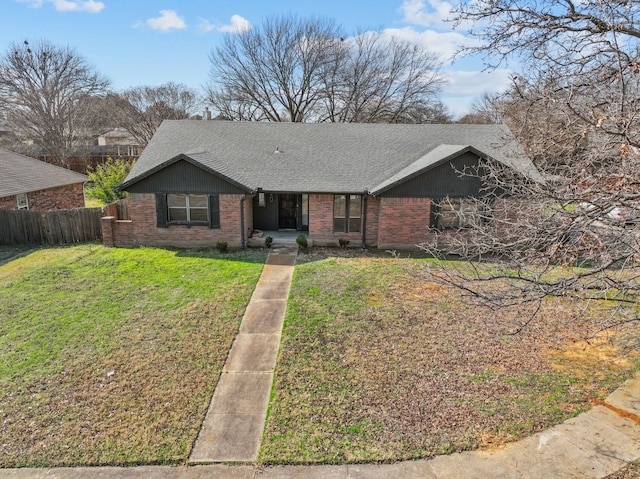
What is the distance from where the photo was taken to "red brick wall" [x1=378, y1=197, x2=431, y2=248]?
15039 millimetres

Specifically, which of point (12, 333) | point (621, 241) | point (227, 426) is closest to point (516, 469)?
point (621, 241)

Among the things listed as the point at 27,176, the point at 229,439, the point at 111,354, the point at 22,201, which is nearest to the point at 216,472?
the point at 229,439

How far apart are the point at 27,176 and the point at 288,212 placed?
12967 millimetres

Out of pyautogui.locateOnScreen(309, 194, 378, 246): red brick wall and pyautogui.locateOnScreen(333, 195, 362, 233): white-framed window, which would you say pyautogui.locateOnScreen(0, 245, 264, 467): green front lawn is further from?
pyautogui.locateOnScreen(333, 195, 362, 233): white-framed window

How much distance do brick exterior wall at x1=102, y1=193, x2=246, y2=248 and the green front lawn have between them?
2130 millimetres

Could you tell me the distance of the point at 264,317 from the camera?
9.48 m

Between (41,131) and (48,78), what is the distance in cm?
443

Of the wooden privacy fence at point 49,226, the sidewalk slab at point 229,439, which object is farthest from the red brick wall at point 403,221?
the wooden privacy fence at point 49,226

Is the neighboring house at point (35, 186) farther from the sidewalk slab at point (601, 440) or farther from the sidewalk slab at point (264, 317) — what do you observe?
the sidewalk slab at point (601, 440)

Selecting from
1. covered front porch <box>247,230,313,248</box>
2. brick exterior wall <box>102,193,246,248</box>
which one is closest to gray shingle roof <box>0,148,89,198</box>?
brick exterior wall <box>102,193,246,248</box>

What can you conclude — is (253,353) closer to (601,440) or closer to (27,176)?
(601,440)

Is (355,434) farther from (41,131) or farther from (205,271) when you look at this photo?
(41,131)

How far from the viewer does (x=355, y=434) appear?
568 cm

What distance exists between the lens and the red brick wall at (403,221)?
15039mm
